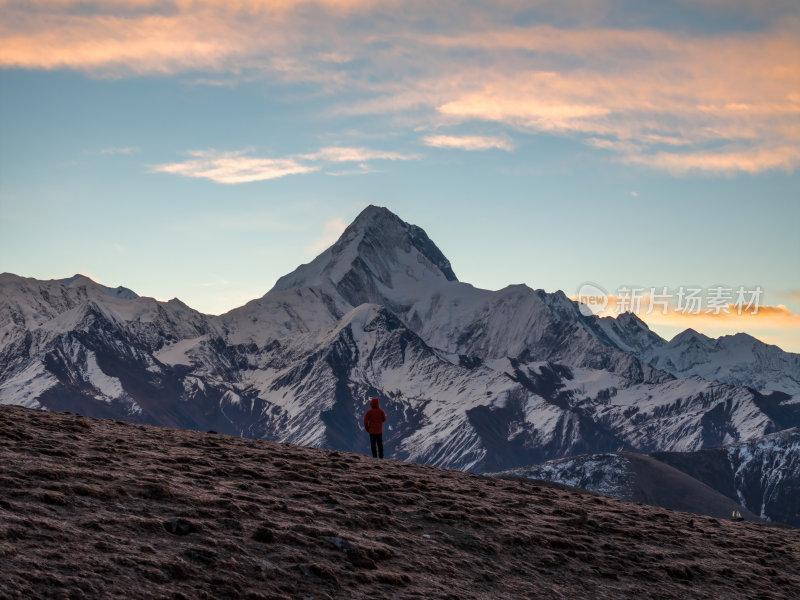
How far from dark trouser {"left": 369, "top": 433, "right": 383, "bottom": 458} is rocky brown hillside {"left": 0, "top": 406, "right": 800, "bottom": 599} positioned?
409 cm

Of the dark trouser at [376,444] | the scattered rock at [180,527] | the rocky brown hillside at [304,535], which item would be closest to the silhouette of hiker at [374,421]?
the dark trouser at [376,444]

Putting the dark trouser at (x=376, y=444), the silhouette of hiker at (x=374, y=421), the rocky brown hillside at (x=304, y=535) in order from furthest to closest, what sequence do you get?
the dark trouser at (x=376, y=444) → the silhouette of hiker at (x=374, y=421) → the rocky brown hillside at (x=304, y=535)

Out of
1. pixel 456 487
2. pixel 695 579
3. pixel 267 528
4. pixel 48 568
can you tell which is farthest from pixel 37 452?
pixel 695 579

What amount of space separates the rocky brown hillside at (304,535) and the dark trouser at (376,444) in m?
4.09

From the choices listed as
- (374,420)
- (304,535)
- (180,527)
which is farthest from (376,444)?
(180,527)

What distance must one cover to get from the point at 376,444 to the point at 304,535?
24930 millimetres

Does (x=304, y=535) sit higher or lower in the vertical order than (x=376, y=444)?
lower

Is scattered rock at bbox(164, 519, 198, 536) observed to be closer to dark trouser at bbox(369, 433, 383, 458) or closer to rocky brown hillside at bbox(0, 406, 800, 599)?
rocky brown hillside at bbox(0, 406, 800, 599)

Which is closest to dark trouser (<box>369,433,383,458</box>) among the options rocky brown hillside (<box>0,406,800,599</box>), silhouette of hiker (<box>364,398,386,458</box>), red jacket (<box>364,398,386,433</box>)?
silhouette of hiker (<box>364,398,386,458</box>)

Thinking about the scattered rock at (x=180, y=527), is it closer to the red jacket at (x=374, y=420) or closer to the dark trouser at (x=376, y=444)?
the red jacket at (x=374, y=420)

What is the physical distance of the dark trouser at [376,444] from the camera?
5528 centimetres

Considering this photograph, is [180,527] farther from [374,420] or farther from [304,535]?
[374,420]

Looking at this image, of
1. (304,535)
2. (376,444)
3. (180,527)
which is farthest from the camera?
(376,444)

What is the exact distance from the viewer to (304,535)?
32.8 m
